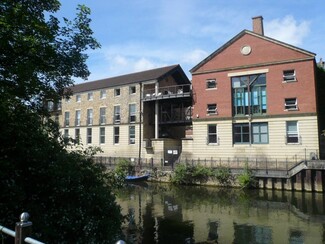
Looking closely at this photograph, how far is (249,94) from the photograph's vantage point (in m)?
33.2

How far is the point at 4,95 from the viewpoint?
788 centimetres

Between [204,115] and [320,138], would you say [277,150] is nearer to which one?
[320,138]

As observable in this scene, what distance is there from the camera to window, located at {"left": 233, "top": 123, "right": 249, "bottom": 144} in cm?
3284

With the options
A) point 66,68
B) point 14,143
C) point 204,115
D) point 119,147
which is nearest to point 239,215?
point 66,68

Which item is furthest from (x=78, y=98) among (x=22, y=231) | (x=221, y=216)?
(x=22, y=231)

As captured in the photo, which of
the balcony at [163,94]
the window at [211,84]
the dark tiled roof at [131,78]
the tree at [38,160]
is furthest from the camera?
the dark tiled roof at [131,78]

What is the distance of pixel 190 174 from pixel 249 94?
10147 mm

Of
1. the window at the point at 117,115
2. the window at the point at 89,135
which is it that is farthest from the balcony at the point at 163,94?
the window at the point at 89,135

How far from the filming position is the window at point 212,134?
34.5 meters

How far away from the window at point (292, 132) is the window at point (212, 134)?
23.6 ft

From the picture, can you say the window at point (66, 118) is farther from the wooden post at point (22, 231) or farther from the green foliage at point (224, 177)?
the wooden post at point (22, 231)

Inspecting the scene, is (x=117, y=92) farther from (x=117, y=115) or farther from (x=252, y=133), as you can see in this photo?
(x=252, y=133)

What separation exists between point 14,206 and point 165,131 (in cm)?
3525

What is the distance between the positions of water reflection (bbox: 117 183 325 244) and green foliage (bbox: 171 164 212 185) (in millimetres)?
2131
